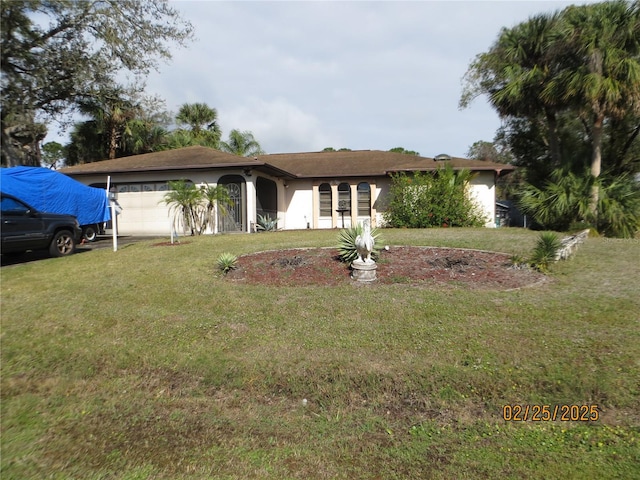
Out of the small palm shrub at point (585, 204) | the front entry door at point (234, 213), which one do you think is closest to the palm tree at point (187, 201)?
the front entry door at point (234, 213)

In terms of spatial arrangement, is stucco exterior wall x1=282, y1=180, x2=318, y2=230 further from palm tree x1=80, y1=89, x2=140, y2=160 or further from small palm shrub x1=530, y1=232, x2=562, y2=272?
small palm shrub x1=530, y1=232, x2=562, y2=272

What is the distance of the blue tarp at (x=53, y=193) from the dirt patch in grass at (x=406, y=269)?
7.80 meters

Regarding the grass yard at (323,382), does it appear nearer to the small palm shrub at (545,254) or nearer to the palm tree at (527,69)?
the small palm shrub at (545,254)

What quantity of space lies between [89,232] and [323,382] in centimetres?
1333

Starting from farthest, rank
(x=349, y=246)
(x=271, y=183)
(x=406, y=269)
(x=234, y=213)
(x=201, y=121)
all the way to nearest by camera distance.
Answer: (x=201, y=121)
(x=271, y=183)
(x=234, y=213)
(x=349, y=246)
(x=406, y=269)

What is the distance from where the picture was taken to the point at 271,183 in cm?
1988

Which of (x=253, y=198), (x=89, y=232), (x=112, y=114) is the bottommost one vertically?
(x=89, y=232)

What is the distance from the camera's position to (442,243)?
31.7ft

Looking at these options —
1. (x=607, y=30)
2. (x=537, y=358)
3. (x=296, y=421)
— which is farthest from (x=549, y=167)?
(x=296, y=421)

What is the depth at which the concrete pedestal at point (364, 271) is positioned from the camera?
6777mm

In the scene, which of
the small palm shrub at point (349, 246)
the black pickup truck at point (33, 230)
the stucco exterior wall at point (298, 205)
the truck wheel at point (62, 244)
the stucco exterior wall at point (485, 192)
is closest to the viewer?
the small palm shrub at point (349, 246)

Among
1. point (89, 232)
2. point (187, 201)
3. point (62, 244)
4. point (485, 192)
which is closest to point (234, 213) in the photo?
point (187, 201)

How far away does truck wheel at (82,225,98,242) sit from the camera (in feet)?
45.6
